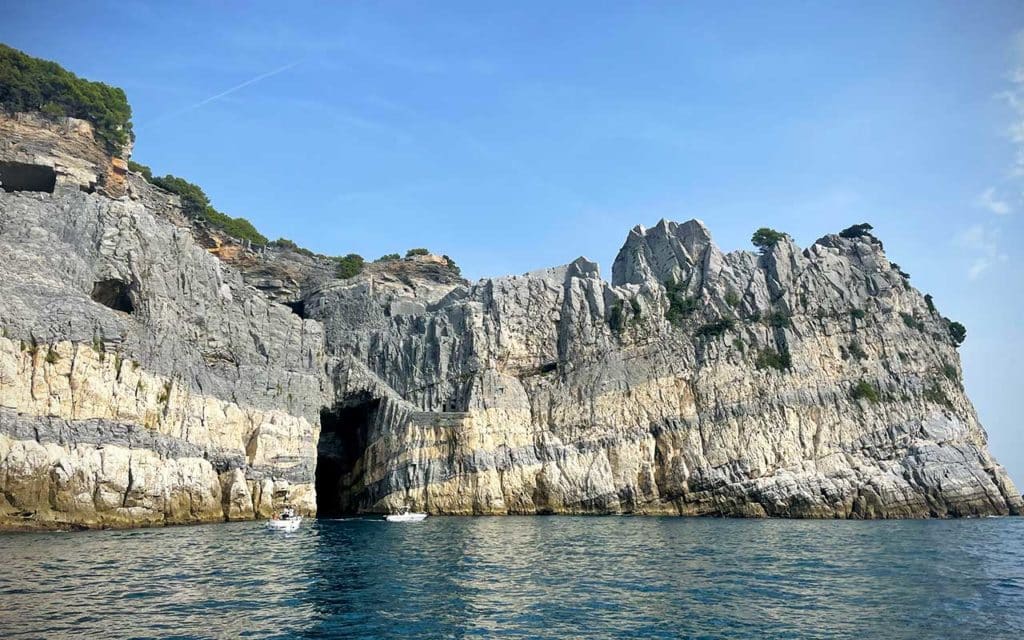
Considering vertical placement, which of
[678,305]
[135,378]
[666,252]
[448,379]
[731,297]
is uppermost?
[666,252]

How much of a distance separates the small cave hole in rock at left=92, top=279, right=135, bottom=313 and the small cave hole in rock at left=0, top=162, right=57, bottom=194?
1869cm

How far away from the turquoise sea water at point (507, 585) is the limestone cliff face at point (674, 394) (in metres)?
20.1

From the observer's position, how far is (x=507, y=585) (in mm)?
25359

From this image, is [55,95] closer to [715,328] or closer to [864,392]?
[715,328]

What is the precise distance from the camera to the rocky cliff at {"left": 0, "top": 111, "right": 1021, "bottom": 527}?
42594 millimetres

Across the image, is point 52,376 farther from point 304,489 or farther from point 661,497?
point 661,497

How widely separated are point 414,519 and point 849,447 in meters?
38.1

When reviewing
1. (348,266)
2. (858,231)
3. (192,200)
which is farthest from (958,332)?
(192,200)

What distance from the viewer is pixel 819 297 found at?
7131cm

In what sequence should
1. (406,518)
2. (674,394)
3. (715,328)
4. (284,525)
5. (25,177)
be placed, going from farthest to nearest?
(715,328) → (674,394) → (25,177) → (406,518) → (284,525)

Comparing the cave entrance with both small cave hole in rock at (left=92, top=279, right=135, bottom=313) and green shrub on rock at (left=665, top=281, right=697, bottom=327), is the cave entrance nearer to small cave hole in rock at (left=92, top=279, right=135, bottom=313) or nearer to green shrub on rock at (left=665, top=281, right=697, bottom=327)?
small cave hole in rock at (left=92, top=279, right=135, bottom=313)

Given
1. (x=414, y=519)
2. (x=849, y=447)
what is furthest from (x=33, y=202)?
(x=849, y=447)

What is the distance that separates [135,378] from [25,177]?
28.5 m

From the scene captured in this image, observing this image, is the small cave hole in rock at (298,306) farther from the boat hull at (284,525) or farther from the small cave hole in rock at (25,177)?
the boat hull at (284,525)
